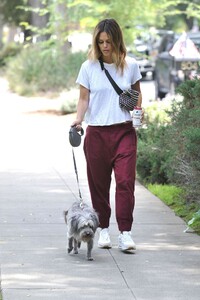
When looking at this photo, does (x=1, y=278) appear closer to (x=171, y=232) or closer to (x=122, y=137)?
(x=122, y=137)

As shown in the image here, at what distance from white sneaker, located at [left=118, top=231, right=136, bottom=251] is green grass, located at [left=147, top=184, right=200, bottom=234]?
4.13ft

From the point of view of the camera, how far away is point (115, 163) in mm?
8289

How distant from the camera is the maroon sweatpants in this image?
8.20m

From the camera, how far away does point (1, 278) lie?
726cm

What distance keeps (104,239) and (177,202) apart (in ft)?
8.95

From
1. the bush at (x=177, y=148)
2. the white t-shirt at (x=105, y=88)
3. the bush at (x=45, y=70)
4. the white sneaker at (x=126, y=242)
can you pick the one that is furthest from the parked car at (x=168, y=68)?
the white sneaker at (x=126, y=242)

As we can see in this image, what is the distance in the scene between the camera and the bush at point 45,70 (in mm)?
28906

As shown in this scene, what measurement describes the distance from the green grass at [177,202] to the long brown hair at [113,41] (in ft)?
6.58

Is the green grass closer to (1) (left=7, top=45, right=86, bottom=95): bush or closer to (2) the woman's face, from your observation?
(2) the woman's face

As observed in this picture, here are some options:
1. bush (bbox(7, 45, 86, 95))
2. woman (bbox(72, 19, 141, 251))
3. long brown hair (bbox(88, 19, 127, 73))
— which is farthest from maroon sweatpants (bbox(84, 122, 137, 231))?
bush (bbox(7, 45, 86, 95))

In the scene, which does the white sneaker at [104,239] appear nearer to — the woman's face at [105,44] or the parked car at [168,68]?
the woman's face at [105,44]

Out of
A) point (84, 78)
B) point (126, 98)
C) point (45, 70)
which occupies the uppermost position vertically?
point (84, 78)

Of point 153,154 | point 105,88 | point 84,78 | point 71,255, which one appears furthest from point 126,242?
point 153,154

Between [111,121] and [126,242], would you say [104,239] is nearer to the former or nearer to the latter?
[126,242]
